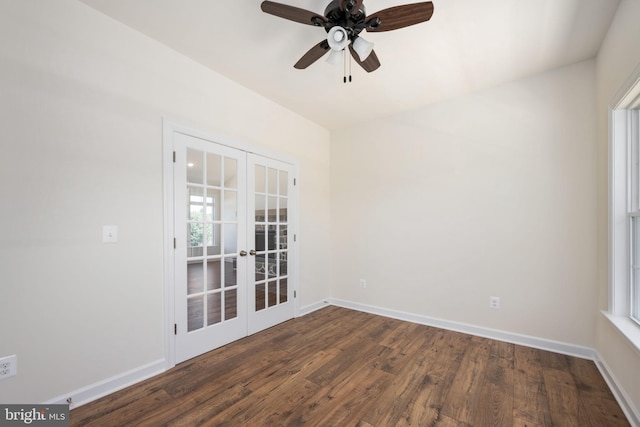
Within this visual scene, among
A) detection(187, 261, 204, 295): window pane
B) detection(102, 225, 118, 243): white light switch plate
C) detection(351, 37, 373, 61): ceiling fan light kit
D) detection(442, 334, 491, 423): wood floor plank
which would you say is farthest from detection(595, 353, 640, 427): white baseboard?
detection(102, 225, 118, 243): white light switch plate

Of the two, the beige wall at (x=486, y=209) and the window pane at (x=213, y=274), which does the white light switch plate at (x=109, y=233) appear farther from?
the beige wall at (x=486, y=209)

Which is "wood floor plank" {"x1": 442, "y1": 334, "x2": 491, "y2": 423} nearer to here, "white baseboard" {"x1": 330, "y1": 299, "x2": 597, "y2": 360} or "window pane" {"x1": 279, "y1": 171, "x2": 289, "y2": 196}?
"white baseboard" {"x1": 330, "y1": 299, "x2": 597, "y2": 360}

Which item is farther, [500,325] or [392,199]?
[392,199]

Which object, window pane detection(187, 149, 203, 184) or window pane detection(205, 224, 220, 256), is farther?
window pane detection(205, 224, 220, 256)

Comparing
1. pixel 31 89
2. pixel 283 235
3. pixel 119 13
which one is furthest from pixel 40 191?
pixel 283 235

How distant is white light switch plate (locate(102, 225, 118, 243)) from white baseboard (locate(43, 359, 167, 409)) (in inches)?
40.3

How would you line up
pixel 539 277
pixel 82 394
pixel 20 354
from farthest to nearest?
pixel 539 277, pixel 82 394, pixel 20 354

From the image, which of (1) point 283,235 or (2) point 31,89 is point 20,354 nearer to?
(2) point 31,89

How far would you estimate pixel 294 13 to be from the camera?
65.2 inches

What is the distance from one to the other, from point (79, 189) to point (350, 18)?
2169 mm

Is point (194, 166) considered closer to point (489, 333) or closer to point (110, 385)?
point (110, 385)

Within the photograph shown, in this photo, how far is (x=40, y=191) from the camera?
66.9 inches

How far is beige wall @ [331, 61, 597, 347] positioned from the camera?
2.50m

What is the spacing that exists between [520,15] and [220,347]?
3.81 m
